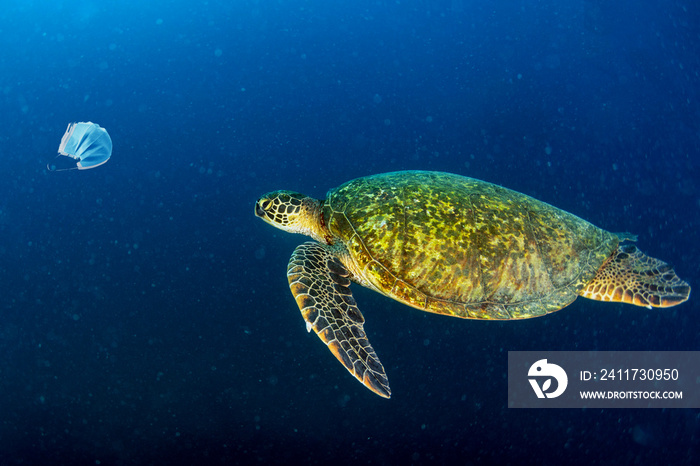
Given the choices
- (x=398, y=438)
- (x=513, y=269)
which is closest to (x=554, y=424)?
(x=398, y=438)

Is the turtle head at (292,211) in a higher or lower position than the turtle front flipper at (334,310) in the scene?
higher

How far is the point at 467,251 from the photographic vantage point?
3029 mm

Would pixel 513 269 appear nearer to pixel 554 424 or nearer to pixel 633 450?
pixel 554 424

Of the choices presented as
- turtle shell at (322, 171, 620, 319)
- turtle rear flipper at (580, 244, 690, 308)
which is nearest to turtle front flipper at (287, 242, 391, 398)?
turtle shell at (322, 171, 620, 319)

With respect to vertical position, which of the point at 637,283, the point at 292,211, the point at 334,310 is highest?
the point at 292,211

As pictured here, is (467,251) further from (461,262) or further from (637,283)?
(637,283)

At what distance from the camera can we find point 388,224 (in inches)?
124

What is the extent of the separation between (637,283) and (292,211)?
3.29 m

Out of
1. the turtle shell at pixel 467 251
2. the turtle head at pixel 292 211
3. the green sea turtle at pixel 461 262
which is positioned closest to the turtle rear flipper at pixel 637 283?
the green sea turtle at pixel 461 262

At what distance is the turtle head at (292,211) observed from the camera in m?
3.87

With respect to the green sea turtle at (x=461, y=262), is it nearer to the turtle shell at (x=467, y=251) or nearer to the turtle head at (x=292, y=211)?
the turtle shell at (x=467, y=251)

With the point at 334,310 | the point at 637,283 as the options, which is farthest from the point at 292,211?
the point at 637,283

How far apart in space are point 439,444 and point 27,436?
893 centimetres

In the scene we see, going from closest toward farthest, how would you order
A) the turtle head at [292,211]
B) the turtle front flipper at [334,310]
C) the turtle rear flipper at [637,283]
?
the turtle front flipper at [334,310]
the turtle rear flipper at [637,283]
the turtle head at [292,211]
